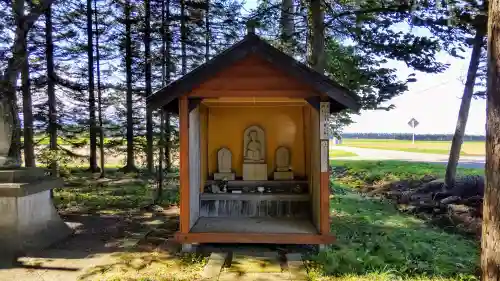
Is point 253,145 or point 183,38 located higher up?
point 183,38

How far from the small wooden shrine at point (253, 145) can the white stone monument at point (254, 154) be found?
0.07 ft

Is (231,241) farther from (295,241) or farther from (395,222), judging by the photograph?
(395,222)

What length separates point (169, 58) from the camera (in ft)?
39.1

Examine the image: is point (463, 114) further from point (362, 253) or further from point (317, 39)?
point (362, 253)

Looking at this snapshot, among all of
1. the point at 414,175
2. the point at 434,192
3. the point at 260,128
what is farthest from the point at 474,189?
the point at 260,128

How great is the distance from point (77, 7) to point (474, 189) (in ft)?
55.8

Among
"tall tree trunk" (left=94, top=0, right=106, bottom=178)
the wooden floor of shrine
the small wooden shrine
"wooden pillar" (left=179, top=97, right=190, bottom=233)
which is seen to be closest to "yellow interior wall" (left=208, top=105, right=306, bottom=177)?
the small wooden shrine

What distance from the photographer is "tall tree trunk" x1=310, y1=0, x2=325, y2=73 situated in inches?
363

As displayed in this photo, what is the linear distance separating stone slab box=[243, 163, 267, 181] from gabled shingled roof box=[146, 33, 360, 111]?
264cm

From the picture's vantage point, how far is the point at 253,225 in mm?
6297

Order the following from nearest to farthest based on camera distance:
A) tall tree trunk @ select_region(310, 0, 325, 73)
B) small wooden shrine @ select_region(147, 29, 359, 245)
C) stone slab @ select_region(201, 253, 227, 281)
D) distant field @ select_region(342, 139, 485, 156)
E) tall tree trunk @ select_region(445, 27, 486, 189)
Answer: stone slab @ select_region(201, 253, 227, 281), small wooden shrine @ select_region(147, 29, 359, 245), tall tree trunk @ select_region(310, 0, 325, 73), tall tree trunk @ select_region(445, 27, 486, 189), distant field @ select_region(342, 139, 485, 156)

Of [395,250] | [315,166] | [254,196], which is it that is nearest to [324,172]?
[315,166]

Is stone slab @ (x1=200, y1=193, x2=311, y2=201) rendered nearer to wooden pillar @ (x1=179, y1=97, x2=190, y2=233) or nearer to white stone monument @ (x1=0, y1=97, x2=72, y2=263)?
wooden pillar @ (x1=179, y1=97, x2=190, y2=233)

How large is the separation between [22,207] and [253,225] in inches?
149
